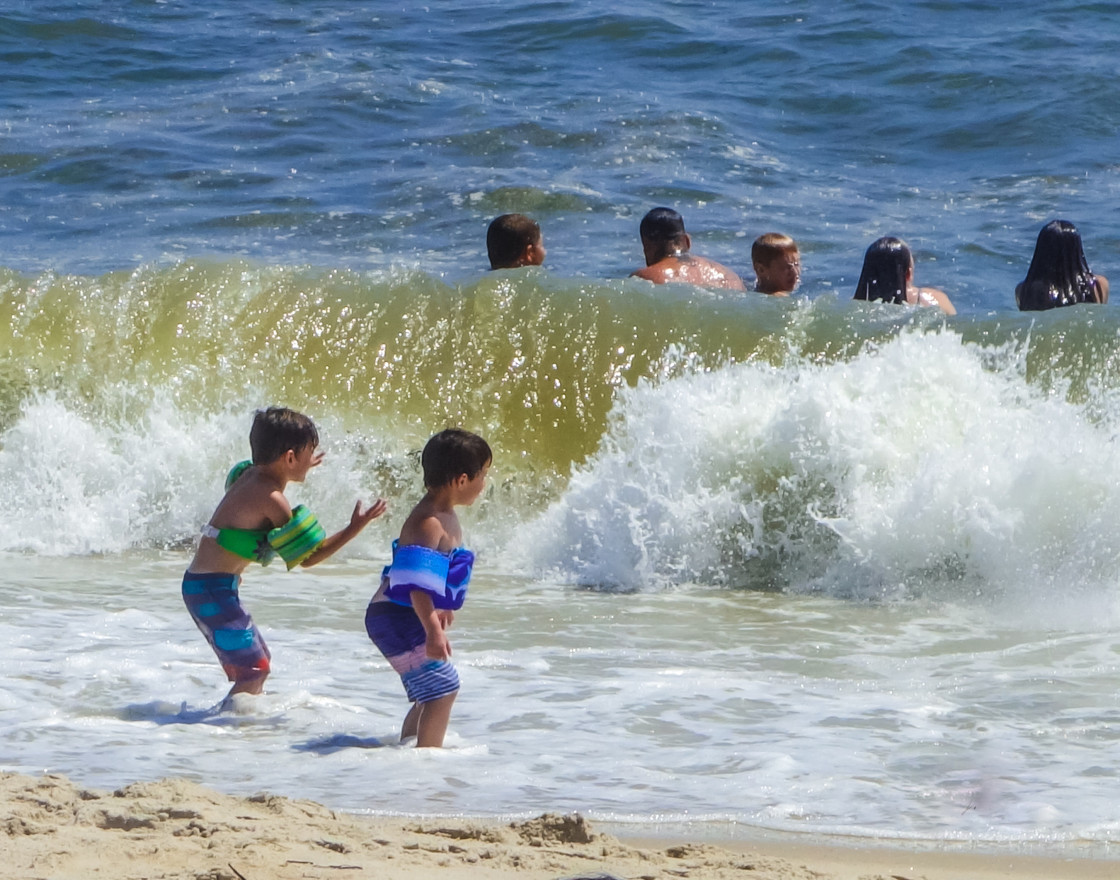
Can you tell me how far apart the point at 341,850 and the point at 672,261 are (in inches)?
252

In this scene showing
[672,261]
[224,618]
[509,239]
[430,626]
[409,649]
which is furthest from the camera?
[672,261]

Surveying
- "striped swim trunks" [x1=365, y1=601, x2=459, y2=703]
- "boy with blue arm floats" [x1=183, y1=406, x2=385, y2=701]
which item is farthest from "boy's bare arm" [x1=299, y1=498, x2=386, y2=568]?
"striped swim trunks" [x1=365, y1=601, x2=459, y2=703]

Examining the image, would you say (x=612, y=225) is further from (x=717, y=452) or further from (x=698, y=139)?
(x=717, y=452)

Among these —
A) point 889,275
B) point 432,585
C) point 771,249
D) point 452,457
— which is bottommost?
point 432,585

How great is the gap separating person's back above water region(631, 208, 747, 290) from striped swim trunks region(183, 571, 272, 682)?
4.87 metres

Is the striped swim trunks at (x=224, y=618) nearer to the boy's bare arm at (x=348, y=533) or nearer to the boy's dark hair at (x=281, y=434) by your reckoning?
the boy's bare arm at (x=348, y=533)

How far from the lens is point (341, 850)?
11.0 feet

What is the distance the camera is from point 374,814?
12.5 feet

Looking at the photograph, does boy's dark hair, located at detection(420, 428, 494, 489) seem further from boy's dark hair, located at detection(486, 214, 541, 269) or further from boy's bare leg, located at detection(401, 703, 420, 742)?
boy's dark hair, located at detection(486, 214, 541, 269)

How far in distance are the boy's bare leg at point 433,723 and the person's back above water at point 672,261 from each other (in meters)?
5.14

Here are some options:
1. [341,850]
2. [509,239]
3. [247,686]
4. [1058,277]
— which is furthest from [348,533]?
[1058,277]

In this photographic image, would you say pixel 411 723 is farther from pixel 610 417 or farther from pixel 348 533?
pixel 610 417

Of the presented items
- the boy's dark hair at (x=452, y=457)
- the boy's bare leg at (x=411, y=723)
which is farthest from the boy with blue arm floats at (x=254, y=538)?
the boy's bare leg at (x=411, y=723)

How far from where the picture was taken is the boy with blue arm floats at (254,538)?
14.9 feet
